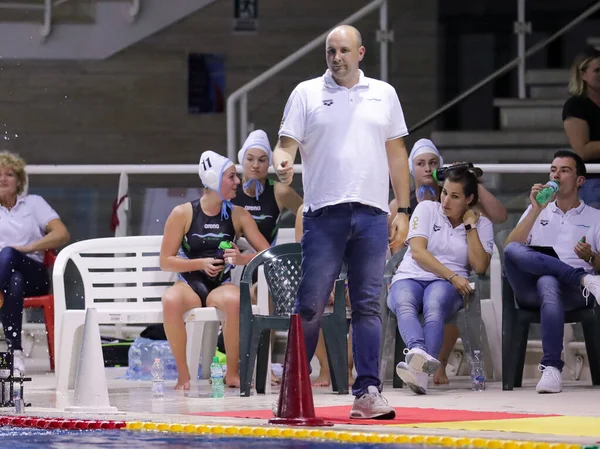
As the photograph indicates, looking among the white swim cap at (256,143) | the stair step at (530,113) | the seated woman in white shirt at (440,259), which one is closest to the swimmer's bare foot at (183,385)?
the seated woman in white shirt at (440,259)

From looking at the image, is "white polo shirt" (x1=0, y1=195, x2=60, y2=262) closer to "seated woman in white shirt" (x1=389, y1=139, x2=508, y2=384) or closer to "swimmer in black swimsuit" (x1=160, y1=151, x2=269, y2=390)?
"swimmer in black swimsuit" (x1=160, y1=151, x2=269, y2=390)

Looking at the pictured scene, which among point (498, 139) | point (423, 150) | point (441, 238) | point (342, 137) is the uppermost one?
point (498, 139)

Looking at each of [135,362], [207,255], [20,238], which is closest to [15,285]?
[20,238]

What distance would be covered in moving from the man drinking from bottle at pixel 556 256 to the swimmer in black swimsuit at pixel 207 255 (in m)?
1.61

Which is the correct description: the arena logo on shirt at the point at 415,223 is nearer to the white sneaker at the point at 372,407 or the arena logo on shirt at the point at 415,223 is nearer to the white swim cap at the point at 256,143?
the white swim cap at the point at 256,143

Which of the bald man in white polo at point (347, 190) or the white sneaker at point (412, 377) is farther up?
the bald man in white polo at point (347, 190)

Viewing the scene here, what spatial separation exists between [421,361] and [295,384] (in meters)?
1.76

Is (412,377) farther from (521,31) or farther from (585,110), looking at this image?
(521,31)

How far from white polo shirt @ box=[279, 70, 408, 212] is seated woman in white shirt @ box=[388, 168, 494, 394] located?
5.62 ft

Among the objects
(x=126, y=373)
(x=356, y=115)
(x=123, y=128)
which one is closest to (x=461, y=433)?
(x=356, y=115)

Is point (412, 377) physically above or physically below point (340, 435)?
above

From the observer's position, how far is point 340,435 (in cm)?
549

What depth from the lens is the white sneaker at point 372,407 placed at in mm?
6168

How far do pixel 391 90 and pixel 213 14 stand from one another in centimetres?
791
